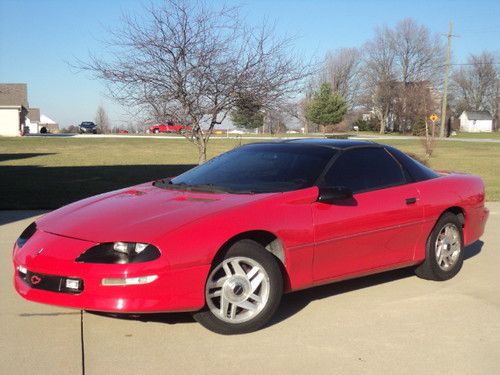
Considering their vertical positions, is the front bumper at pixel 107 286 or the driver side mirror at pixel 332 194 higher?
the driver side mirror at pixel 332 194

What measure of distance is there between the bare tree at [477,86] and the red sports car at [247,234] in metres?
98.5

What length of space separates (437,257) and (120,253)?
3210 mm

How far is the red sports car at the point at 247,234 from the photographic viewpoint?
390 centimetres

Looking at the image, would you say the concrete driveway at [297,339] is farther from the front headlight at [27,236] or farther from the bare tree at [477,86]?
the bare tree at [477,86]

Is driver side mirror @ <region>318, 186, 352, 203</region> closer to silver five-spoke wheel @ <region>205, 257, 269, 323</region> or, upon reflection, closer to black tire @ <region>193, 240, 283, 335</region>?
black tire @ <region>193, 240, 283, 335</region>

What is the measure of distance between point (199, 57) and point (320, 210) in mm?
7394

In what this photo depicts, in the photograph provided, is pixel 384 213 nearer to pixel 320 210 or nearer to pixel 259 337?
pixel 320 210

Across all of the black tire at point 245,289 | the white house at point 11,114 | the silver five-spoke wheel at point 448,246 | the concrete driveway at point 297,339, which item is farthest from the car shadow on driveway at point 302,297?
the white house at point 11,114

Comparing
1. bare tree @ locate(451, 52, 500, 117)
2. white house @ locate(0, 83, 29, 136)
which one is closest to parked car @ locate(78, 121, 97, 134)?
white house @ locate(0, 83, 29, 136)

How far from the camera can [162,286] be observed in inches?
152

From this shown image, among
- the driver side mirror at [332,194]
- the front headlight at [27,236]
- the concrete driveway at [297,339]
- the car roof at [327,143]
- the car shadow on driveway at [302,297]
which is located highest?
the car roof at [327,143]

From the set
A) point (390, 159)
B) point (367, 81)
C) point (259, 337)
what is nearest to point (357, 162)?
point (390, 159)

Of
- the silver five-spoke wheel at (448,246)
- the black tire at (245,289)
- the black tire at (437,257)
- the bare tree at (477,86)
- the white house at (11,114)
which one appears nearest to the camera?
the black tire at (245,289)

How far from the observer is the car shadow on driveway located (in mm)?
4523
